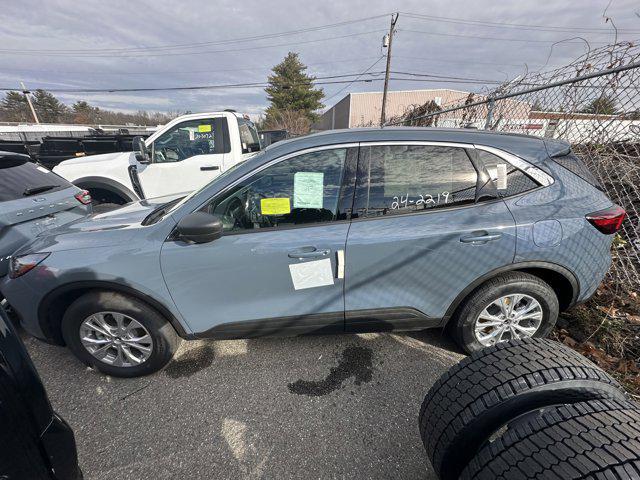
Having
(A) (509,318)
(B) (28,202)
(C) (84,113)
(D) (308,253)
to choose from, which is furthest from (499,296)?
(C) (84,113)

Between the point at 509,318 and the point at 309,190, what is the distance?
187cm

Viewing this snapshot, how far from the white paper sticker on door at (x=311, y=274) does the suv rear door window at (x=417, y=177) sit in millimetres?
517

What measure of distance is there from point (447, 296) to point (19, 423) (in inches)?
89.8

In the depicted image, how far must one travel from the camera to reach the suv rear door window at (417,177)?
6.57 ft

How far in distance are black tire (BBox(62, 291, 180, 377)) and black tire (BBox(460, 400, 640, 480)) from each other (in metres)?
2.07

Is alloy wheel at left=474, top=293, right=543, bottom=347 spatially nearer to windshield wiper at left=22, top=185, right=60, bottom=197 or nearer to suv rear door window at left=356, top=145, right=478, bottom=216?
suv rear door window at left=356, top=145, right=478, bottom=216

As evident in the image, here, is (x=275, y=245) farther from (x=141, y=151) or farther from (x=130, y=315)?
(x=141, y=151)

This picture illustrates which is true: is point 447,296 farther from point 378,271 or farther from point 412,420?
point 412,420

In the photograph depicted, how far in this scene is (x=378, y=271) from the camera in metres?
2.03

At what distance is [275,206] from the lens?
2.02 m

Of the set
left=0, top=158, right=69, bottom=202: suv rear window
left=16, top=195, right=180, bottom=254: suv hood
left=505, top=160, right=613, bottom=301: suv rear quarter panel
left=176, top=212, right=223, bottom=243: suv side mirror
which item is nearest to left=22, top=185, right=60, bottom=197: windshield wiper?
left=0, top=158, right=69, bottom=202: suv rear window

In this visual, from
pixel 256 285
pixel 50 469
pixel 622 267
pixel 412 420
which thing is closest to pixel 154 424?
pixel 50 469

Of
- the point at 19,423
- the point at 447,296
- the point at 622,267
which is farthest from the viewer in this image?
the point at 622,267

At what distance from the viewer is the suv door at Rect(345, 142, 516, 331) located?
1959 mm
